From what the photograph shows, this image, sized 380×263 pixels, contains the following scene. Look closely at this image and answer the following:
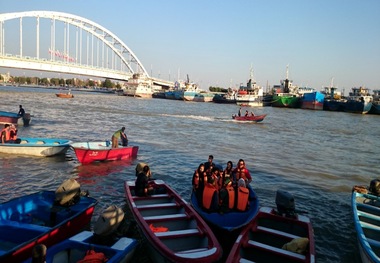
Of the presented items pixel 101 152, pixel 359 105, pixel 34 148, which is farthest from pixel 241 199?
pixel 359 105

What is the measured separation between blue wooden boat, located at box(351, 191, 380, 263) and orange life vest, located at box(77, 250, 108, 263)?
529cm

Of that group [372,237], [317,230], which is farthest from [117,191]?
[372,237]

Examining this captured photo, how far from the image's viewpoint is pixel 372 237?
877 cm

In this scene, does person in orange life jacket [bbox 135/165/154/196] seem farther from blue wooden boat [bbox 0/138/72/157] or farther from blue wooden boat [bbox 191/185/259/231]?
blue wooden boat [bbox 0/138/72/157]

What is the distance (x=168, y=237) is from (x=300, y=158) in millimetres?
15888

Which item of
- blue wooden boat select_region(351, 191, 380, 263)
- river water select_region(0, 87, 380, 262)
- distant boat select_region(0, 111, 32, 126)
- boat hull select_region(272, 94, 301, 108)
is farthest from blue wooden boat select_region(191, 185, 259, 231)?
boat hull select_region(272, 94, 301, 108)

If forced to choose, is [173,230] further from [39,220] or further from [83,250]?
[39,220]

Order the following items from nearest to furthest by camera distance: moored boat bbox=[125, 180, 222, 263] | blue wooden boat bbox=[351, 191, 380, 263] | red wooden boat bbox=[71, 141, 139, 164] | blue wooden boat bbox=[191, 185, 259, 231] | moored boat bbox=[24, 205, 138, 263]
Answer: moored boat bbox=[24, 205, 138, 263]
moored boat bbox=[125, 180, 222, 263]
blue wooden boat bbox=[351, 191, 380, 263]
blue wooden boat bbox=[191, 185, 259, 231]
red wooden boat bbox=[71, 141, 139, 164]

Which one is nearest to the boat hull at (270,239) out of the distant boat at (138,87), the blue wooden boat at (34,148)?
the blue wooden boat at (34,148)

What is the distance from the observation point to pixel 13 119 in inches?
1065

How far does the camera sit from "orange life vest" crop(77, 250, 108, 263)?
5.85 m

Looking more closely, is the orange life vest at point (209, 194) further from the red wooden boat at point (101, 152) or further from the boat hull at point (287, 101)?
the boat hull at point (287, 101)

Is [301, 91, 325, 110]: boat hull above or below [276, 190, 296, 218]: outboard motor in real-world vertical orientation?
above

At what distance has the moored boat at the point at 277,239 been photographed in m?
6.70
